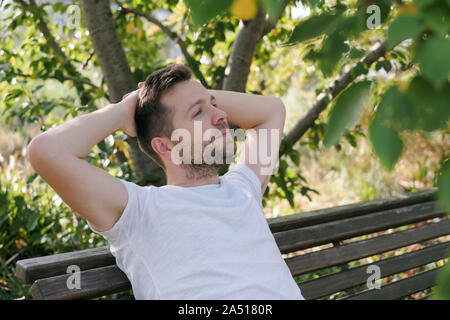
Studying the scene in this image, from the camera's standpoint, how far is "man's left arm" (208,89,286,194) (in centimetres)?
197

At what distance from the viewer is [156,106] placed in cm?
180

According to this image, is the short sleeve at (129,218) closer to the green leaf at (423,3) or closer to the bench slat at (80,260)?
the bench slat at (80,260)

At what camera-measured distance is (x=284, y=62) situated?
178 inches

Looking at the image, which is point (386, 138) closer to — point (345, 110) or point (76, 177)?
point (345, 110)

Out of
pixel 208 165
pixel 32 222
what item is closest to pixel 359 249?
pixel 208 165

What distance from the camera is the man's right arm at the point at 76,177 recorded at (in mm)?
1418

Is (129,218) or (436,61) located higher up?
(436,61)

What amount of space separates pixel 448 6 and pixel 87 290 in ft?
4.25

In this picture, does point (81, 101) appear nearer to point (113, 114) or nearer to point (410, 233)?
point (113, 114)

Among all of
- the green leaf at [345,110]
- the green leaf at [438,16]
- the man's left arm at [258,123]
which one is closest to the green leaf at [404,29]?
the green leaf at [438,16]

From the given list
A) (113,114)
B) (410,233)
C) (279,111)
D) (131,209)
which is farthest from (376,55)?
(131,209)

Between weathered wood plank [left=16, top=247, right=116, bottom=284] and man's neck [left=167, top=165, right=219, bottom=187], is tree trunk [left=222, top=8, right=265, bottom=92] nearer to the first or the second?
man's neck [left=167, top=165, right=219, bottom=187]

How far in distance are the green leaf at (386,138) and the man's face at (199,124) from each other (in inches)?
44.5

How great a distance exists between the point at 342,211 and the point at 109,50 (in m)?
1.34
